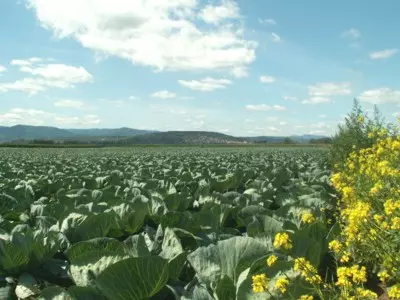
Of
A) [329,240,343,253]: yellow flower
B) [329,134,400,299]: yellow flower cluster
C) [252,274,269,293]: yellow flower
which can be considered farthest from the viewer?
[329,240,343,253]: yellow flower

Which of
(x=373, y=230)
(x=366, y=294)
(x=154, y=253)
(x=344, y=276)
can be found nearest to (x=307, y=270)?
(x=344, y=276)

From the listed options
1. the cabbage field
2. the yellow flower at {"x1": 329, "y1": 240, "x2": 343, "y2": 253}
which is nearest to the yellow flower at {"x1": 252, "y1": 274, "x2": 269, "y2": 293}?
the cabbage field

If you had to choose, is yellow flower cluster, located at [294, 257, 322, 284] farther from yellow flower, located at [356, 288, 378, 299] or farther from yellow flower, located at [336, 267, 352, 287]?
yellow flower, located at [356, 288, 378, 299]

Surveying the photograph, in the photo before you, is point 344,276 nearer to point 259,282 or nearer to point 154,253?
point 259,282

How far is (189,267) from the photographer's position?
10.4 ft

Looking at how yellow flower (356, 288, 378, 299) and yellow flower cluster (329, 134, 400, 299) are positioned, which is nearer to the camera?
yellow flower (356, 288, 378, 299)

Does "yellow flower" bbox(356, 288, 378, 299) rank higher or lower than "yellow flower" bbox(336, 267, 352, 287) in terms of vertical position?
lower

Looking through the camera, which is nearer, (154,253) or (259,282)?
(259,282)

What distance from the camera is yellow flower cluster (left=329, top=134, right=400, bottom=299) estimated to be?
2407 mm

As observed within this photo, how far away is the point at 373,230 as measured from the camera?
Result: 2645 millimetres

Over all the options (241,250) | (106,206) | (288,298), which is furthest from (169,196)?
(288,298)

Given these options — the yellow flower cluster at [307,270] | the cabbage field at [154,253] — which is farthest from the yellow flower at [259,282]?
the yellow flower cluster at [307,270]

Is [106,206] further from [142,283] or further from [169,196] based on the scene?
[142,283]

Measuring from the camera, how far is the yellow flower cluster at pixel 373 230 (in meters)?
2.41
